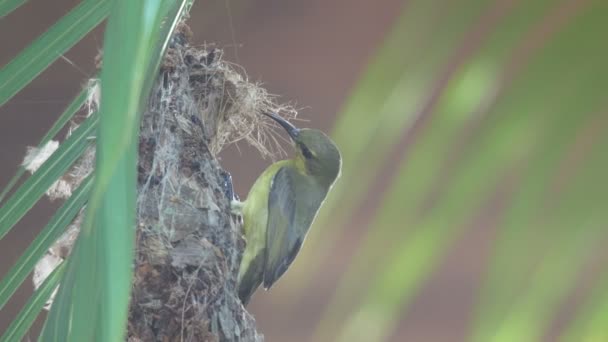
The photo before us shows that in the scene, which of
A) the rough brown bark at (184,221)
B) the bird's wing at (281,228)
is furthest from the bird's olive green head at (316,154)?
the rough brown bark at (184,221)

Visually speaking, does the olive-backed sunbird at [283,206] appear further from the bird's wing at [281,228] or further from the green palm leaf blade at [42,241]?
the green palm leaf blade at [42,241]

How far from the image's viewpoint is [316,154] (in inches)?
145

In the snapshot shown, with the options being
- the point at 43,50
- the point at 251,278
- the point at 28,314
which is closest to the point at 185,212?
the point at 251,278

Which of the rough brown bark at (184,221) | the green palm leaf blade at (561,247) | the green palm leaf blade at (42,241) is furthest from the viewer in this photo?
the rough brown bark at (184,221)

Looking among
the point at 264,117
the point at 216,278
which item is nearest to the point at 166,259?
the point at 216,278

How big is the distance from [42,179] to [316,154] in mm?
2605

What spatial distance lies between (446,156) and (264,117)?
3205mm

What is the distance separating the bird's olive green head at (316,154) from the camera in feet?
12.1

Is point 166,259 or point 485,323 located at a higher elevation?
point 485,323

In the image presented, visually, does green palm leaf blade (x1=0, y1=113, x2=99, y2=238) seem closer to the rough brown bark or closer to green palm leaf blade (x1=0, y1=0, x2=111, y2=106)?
green palm leaf blade (x1=0, y1=0, x2=111, y2=106)

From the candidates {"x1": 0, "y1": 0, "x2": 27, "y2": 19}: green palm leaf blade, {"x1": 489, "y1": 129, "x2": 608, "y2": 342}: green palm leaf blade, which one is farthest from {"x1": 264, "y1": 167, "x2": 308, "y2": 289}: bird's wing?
{"x1": 489, "y1": 129, "x2": 608, "y2": 342}: green palm leaf blade

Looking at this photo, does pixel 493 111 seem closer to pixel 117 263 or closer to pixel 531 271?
pixel 531 271

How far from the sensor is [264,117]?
344 cm

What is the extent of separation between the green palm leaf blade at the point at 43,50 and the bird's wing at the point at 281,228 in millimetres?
2361
